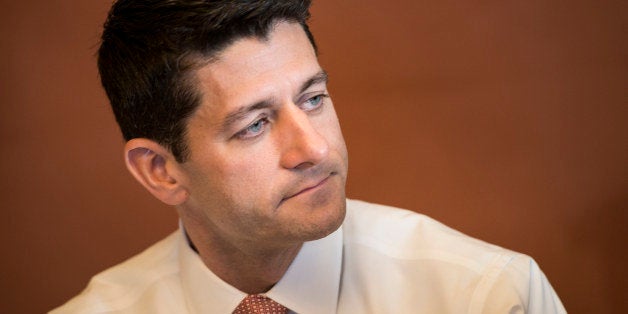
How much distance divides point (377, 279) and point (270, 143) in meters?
0.40

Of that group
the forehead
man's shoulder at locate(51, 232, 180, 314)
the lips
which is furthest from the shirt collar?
the forehead

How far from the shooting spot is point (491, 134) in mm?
2312

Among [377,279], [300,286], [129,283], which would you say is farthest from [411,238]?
[129,283]

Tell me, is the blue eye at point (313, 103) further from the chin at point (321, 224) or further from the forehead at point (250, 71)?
the chin at point (321, 224)

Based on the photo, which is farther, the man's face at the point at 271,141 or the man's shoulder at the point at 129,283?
the man's shoulder at the point at 129,283

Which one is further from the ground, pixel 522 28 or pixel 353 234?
pixel 522 28

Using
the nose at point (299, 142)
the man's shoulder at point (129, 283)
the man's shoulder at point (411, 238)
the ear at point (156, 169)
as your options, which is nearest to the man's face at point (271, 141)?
the nose at point (299, 142)

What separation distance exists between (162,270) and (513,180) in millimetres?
928

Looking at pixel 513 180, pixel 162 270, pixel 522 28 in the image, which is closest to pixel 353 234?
pixel 162 270

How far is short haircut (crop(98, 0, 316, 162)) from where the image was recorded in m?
1.59

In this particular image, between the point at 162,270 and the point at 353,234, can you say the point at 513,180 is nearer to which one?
the point at 353,234

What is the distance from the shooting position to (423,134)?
2.38m

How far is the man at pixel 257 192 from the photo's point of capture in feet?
5.19

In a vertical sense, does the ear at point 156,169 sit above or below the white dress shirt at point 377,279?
above
